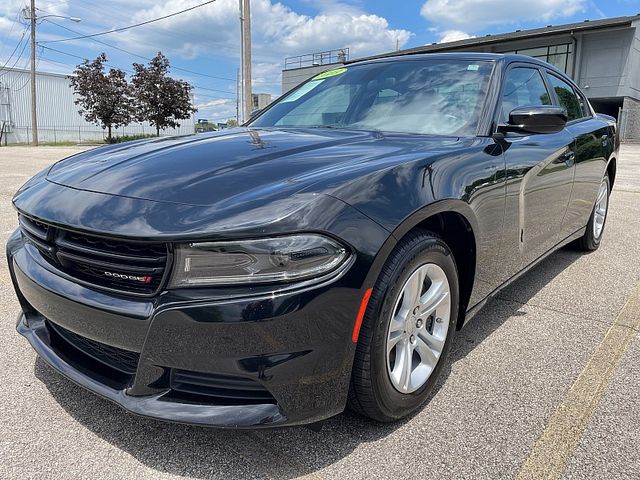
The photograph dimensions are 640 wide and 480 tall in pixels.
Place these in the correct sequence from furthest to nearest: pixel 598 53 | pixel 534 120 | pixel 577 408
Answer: pixel 598 53, pixel 534 120, pixel 577 408

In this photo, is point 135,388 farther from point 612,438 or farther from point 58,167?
point 612,438

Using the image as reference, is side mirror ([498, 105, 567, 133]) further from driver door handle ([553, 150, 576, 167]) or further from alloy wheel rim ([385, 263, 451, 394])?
alloy wheel rim ([385, 263, 451, 394])

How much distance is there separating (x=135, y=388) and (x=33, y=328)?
78cm

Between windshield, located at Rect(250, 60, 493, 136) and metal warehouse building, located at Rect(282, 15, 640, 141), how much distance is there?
30.5m

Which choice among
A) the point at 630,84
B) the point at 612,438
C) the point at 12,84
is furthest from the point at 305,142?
the point at 12,84

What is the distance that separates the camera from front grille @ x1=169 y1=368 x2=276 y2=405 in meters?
1.66

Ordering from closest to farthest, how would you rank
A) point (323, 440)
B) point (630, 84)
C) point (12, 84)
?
point (323, 440) → point (630, 84) → point (12, 84)

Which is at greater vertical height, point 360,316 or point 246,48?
point 246,48

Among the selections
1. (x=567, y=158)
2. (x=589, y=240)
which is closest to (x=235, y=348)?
(x=567, y=158)

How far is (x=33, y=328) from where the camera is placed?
2188mm

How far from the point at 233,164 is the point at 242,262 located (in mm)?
579

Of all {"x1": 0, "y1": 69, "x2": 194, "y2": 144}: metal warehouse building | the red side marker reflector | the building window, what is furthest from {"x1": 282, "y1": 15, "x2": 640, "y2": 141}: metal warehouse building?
the red side marker reflector

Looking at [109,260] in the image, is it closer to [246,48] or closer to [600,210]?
[600,210]

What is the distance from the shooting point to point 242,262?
161 cm
